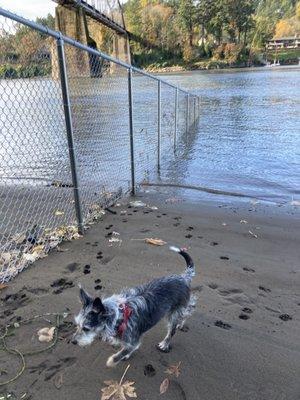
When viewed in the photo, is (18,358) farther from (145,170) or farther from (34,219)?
(145,170)

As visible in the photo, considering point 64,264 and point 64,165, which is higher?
point 64,264

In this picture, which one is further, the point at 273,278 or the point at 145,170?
the point at 145,170

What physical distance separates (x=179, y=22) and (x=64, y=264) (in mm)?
121373

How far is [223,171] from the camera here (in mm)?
10195

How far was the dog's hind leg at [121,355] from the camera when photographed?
2.88 m

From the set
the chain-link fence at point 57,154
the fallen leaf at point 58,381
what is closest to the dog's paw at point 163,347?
the fallen leaf at point 58,381

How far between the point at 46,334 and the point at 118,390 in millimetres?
837

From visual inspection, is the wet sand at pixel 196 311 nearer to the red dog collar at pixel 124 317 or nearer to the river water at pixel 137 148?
the red dog collar at pixel 124 317

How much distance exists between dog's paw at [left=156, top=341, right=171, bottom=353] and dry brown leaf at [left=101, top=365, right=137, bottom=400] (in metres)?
0.41

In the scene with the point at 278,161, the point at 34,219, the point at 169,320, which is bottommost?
the point at 278,161

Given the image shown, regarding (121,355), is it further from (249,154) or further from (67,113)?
(249,154)

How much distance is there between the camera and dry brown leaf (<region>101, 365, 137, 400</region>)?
2682 mm

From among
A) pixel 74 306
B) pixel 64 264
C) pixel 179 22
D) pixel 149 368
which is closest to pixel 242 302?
pixel 149 368

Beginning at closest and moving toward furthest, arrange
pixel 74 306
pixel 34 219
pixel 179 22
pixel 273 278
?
pixel 74 306
pixel 273 278
pixel 34 219
pixel 179 22
